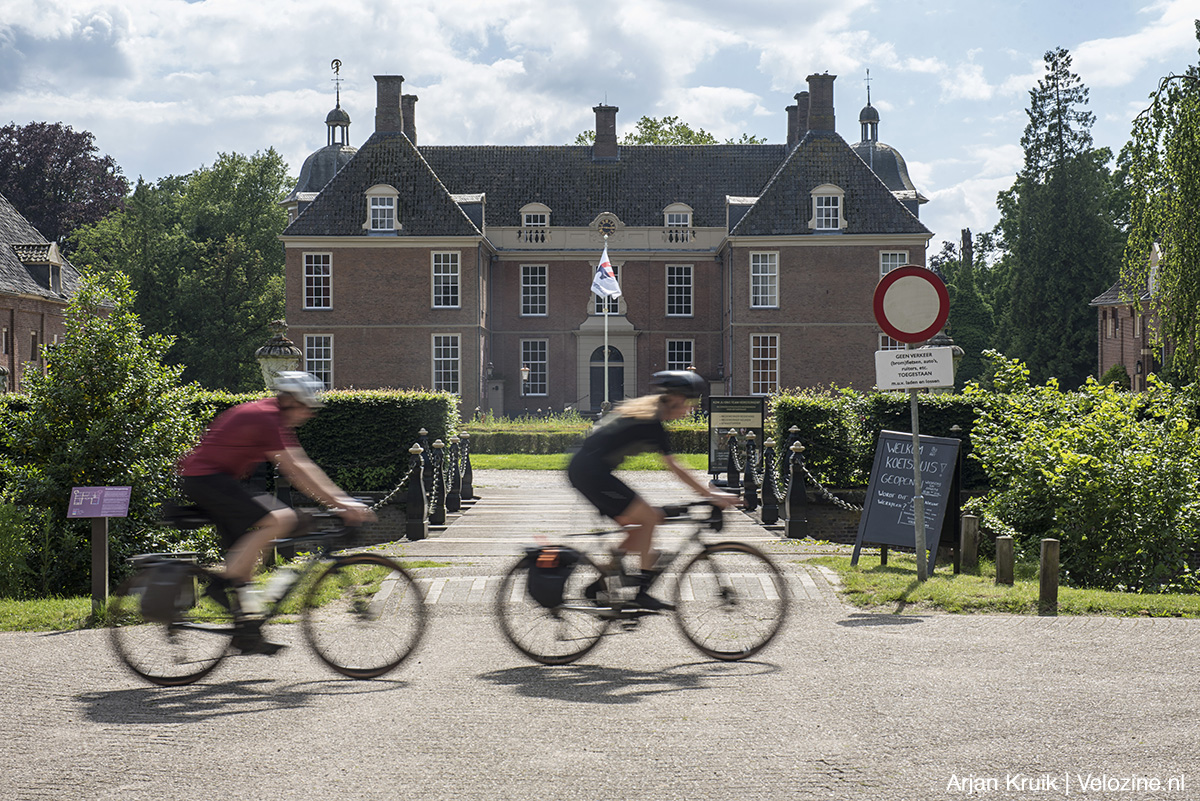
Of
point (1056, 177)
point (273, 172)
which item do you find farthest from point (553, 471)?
point (273, 172)

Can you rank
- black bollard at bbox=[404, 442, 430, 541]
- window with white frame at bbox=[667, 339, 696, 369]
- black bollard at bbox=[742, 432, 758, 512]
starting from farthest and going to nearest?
1. window with white frame at bbox=[667, 339, 696, 369]
2. black bollard at bbox=[742, 432, 758, 512]
3. black bollard at bbox=[404, 442, 430, 541]

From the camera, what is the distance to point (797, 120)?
45.7m

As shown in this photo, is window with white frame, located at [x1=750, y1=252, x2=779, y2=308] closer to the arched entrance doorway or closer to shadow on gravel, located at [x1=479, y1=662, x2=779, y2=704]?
the arched entrance doorway

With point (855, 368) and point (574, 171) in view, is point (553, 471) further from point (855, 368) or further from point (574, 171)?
point (574, 171)

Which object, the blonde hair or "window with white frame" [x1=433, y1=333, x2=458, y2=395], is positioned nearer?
the blonde hair

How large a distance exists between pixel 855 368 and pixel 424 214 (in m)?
17.0

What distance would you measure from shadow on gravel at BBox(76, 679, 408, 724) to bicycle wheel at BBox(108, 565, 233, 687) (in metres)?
0.10

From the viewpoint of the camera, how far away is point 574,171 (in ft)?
148

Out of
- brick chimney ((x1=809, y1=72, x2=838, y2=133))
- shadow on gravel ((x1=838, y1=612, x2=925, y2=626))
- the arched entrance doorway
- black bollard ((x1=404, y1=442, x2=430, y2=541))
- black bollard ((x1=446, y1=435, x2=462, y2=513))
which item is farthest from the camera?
the arched entrance doorway

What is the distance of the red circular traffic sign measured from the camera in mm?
9500

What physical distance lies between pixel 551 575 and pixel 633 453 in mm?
908

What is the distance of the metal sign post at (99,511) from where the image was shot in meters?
7.88

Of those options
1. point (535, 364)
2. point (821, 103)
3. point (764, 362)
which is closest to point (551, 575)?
point (764, 362)

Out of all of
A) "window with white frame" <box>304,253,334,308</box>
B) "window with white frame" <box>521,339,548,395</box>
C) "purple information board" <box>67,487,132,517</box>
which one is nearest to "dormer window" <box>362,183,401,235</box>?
"window with white frame" <box>304,253,334,308</box>
